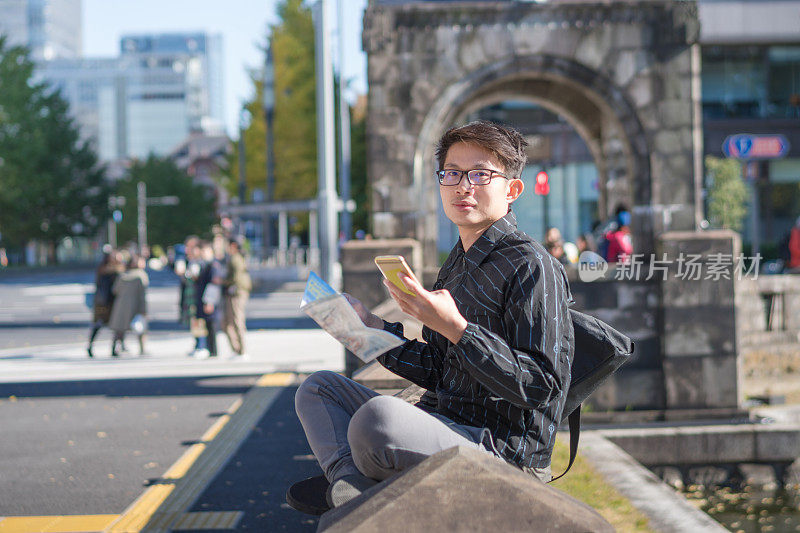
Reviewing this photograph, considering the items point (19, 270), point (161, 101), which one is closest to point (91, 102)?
point (161, 101)

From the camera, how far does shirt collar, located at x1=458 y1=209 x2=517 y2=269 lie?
104 inches

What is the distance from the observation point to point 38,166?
174 feet

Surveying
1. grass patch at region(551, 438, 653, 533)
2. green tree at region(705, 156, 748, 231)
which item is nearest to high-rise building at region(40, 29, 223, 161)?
green tree at region(705, 156, 748, 231)

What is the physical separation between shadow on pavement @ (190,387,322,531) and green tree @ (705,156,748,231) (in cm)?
2461

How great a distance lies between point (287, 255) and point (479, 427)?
99.1ft

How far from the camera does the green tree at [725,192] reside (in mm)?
29219

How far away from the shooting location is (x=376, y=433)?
2.39m

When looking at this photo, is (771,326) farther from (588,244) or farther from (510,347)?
(510,347)

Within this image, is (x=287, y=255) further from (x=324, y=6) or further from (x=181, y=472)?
(x=181, y=472)

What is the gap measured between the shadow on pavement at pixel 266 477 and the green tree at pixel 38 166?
47.5 meters

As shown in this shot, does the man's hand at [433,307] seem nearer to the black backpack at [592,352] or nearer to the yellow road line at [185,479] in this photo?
the black backpack at [592,352]

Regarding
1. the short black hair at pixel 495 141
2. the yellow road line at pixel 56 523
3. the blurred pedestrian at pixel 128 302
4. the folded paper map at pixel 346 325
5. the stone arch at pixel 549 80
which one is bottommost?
the yellow road line at pixel 56 523

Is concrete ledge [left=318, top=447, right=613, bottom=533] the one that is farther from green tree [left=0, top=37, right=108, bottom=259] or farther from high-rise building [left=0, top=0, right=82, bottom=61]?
high-rise building [left=0, top=0, right=82, bottom=61]

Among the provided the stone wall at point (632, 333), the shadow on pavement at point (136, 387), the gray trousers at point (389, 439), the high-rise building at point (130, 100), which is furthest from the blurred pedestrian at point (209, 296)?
the high-rise building at point (130, 100)
